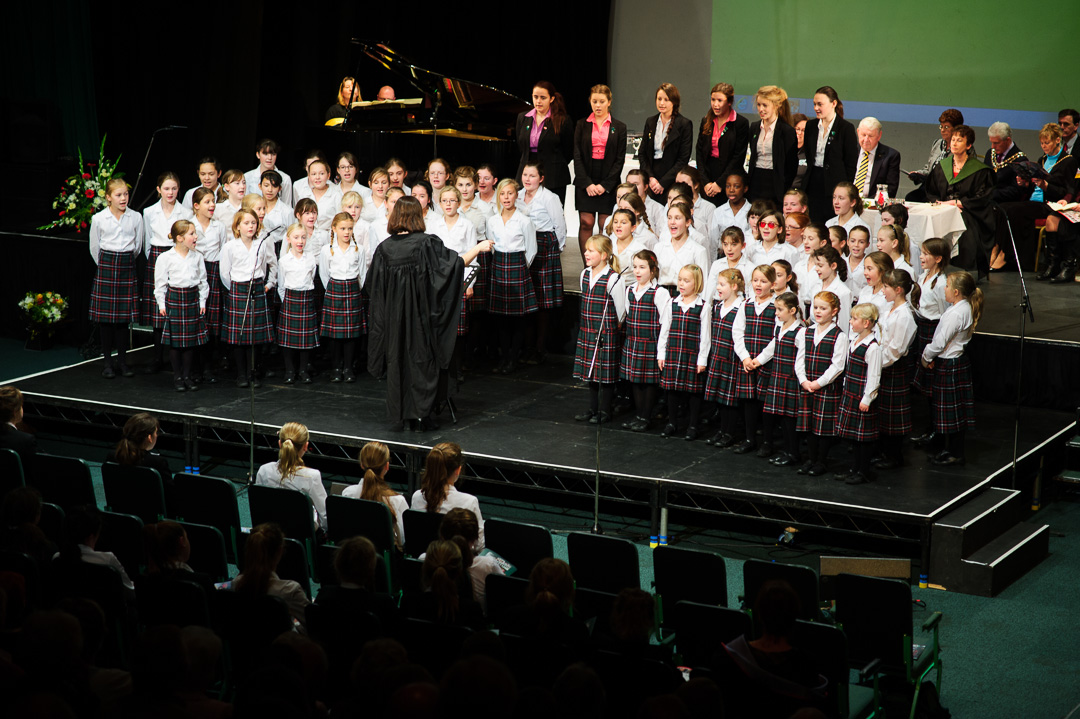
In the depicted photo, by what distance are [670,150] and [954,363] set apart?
3.16m

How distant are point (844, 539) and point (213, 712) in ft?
16.2

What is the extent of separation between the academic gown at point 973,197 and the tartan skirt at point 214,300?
5.98 meters

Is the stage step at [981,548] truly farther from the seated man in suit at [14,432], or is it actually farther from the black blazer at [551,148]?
the seated man in suit at [14,432]

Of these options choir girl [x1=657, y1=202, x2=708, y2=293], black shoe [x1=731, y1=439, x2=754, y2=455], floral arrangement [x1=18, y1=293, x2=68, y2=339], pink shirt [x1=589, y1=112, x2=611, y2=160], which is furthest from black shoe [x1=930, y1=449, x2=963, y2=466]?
floral arrangement [x1=18, y1=293, x2=68, y2=339]

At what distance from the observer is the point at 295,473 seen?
20.4 ft

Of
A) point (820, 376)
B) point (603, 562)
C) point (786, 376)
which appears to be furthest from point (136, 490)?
point (820, 376)

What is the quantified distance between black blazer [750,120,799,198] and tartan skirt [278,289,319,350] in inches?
142

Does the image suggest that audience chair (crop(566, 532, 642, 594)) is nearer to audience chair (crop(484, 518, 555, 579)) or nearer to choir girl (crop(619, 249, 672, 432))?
audience chair (crop(484, 518, 555, 579))

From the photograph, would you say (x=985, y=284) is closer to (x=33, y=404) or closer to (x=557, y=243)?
(x=557, y=243)

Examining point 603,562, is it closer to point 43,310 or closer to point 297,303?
point 297,303

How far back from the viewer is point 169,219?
9.26 metres

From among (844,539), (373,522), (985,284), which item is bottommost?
(844,539)

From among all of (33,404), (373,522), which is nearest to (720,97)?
(373,522)

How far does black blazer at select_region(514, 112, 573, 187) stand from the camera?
390 inches
